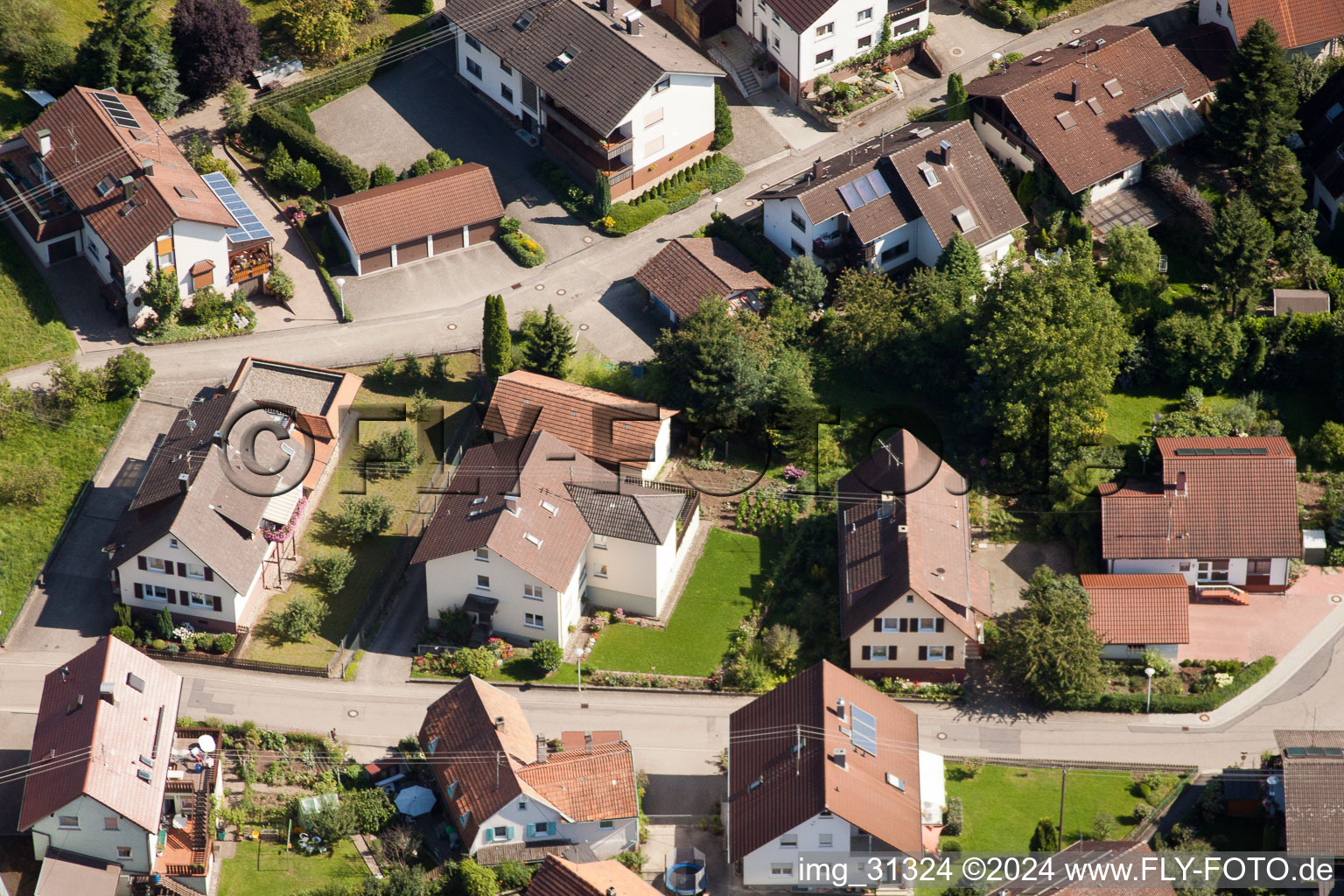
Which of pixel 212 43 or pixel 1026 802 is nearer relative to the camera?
pixel 1026 802

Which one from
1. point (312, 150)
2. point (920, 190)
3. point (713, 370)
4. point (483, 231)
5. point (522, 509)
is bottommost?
point (522, 509)

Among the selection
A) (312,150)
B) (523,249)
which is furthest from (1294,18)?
(312,150)

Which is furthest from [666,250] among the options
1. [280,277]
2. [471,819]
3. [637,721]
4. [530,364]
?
[471,819]

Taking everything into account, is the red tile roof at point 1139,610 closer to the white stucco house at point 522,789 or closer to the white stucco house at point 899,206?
the white stucco house at point 899,206

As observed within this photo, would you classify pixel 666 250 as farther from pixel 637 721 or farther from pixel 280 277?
pixel 637 721

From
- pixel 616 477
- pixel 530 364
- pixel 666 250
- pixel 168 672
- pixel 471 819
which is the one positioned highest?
pixel 666 250

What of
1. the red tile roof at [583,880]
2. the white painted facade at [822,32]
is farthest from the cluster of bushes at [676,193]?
the red tile roof at [583,880]

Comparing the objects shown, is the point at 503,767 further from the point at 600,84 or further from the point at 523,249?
the point at 600,84
